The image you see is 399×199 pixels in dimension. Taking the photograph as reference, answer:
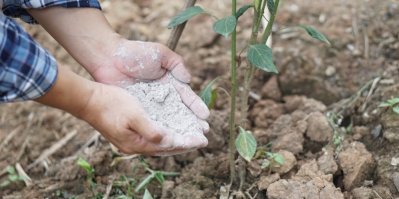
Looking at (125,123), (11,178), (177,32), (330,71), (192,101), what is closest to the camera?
(125,123)

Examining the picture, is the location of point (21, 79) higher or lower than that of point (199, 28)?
higher

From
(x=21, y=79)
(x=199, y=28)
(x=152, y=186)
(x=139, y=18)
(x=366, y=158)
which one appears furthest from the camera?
(x=139, y=18)

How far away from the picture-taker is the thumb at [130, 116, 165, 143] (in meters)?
1.29

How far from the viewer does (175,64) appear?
158 cm

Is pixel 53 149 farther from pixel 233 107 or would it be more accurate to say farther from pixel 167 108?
pixel 233 107

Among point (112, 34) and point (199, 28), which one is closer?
point (112, 34)

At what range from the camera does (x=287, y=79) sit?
204 cm

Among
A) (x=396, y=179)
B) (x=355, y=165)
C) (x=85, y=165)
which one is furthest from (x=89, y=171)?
(x=396, y=179)

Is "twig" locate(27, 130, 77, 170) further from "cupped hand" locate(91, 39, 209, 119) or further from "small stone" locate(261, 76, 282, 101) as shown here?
"small stone" locate(261, 76, 282, 101)

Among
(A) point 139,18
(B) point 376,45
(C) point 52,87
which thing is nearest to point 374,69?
(B) point 376,45

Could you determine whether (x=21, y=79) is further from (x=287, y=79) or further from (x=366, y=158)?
(x=287, y=79)

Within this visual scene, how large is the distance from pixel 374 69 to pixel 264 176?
73 centimetres

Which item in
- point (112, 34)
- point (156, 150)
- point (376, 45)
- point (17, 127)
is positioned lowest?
point (17, 127)

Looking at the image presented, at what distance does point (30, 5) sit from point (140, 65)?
34 centimetres
